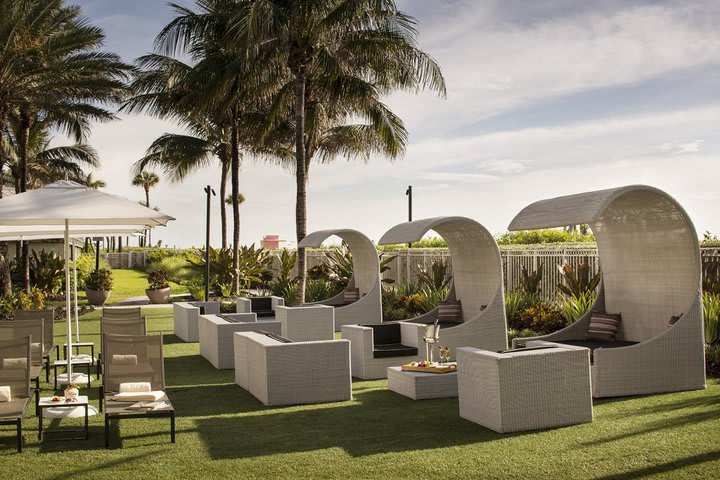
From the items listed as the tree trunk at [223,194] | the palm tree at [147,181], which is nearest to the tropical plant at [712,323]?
the tree trunk at [223,194]

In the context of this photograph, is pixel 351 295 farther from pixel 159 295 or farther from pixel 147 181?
pixel 147 181

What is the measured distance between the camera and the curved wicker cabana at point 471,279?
12.1 metres

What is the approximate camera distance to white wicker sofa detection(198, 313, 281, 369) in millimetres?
12586

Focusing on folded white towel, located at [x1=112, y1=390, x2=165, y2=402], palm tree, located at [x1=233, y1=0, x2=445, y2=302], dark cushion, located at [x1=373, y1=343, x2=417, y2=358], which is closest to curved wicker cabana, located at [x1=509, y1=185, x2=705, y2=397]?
dark cushion, located at [x1=373, y1=343, x2=417, y2=358]

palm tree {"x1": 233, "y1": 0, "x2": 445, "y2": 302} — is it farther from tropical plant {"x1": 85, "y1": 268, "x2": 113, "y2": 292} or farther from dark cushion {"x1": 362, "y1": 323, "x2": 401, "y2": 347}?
tropical plant {"x1": 85, "y1": 268, "x2": 113, "y2": 292}

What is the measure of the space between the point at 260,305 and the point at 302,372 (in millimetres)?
10010

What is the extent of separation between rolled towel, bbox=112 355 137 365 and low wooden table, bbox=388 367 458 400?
124 inches

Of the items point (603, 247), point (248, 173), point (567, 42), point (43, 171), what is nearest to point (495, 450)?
point (603, 247)

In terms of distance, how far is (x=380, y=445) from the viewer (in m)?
7.28

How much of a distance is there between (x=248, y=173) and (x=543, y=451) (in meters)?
26.7

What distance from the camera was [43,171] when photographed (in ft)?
147

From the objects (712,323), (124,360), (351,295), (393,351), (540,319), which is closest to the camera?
(124,360)

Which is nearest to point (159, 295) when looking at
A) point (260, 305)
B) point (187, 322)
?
point (260, 305)

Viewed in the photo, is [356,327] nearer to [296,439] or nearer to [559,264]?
[296,439]
